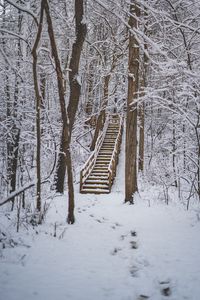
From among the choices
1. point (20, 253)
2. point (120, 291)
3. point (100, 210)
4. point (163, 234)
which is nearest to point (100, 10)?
point (100, 210)

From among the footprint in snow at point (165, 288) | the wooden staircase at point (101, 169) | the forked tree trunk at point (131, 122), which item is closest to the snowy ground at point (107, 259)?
the footprint in snow at point (165, 288)

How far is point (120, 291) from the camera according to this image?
148 inches

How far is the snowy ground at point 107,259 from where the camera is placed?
3.73m

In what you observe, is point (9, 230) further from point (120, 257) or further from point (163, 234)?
point (163, 234)

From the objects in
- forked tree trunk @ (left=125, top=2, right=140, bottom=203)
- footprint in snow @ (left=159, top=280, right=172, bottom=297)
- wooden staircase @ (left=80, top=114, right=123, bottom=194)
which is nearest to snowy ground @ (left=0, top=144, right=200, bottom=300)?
footprint in snow @ (left=159, top=280, right=172, bottom=297)

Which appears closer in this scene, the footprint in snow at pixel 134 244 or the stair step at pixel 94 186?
the footprint in snow at pixel 134 244

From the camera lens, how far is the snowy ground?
3.73 metres

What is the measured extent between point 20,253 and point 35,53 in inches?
161

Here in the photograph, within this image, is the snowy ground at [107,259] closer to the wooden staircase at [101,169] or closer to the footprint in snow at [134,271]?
the footprint in snow at [134,271]

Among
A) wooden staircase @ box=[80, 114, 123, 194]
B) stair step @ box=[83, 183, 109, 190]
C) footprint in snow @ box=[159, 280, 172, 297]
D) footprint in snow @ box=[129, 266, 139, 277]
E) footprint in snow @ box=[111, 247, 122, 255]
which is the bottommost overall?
footprint in snow @ box=[159, 280, 172, 297]

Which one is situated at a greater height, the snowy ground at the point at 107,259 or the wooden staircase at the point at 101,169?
the wooden staircase at the point at 101,169

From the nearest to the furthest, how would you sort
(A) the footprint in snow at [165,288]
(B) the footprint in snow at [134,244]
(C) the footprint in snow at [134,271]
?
Answer: (A) the footprint in snow at [165,288] → (C) the footprint in snow at [134,271] → (B) the footprint in snow at [134,244]

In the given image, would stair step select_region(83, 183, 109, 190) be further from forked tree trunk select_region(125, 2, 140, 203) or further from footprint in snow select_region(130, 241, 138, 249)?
footprint in snow select_region(130, 241, 138, 249)

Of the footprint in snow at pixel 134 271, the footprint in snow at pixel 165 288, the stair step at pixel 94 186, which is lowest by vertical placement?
the footprint in snow at pixel 165 288
